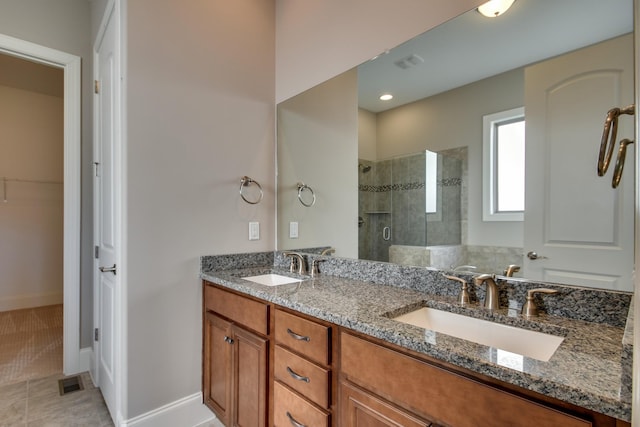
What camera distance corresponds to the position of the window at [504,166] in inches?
48.7

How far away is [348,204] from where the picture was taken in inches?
78.2

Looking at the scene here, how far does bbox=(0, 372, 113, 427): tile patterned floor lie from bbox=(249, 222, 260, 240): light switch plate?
1310 millimetres

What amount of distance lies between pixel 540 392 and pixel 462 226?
2.66ft

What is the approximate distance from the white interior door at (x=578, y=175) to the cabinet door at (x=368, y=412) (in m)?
0.68

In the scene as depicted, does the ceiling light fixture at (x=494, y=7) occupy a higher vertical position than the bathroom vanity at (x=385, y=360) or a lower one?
higher

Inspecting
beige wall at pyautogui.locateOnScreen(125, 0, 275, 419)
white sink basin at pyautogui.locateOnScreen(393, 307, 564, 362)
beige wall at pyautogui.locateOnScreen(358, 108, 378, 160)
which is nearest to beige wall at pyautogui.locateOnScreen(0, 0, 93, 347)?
beige wall at pyautogui.locateOnScreen(125, 0, 275, 419)

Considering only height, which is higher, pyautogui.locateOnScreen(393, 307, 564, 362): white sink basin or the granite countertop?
the granite countertop

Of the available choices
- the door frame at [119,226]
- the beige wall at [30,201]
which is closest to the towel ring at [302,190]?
the door frame at [119,226]

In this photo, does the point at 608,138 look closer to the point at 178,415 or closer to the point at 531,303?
the point at 531,303

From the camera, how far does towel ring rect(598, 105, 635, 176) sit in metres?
0.97

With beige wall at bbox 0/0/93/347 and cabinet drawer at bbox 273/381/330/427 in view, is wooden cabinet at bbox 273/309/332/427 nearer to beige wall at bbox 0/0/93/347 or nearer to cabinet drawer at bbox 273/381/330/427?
cabinet drawer at bbox 273/381/330/427

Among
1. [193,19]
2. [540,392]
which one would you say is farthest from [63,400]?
[540,392]

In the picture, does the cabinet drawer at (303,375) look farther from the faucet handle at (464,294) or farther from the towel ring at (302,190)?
the towel ring at (302,190)

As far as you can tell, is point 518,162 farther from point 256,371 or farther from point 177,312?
point 177,312
